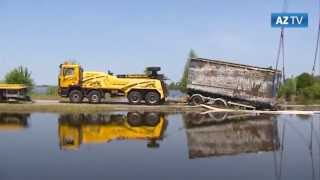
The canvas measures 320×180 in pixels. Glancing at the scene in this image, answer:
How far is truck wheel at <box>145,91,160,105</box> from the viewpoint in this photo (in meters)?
29.9

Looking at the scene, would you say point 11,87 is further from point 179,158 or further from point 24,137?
point 179,158

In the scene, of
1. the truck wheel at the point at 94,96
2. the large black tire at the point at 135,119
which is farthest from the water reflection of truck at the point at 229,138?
the truck wheel at the point at 94,96

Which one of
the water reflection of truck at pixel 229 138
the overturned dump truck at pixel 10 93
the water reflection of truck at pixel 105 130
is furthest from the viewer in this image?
the overturned dump truck at pixel 10 93

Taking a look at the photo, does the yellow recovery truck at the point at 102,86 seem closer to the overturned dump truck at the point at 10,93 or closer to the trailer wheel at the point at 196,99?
the trailer wheel at the point at 196,99

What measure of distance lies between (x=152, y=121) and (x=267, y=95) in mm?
10625

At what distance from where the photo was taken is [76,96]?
1176 inches

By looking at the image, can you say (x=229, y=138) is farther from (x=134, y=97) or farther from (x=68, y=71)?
(x=68, y=71)

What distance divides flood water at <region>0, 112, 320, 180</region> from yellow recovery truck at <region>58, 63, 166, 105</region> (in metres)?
9.60

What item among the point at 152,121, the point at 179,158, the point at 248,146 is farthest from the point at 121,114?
the point at 179,158

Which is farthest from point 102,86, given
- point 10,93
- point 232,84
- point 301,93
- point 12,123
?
point 301,93

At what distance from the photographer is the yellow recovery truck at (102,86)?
29828 mm

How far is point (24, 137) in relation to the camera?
14570 millimetres

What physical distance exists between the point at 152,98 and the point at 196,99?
2481 mm

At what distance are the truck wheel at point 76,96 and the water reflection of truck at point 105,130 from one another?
7474 millimetres
